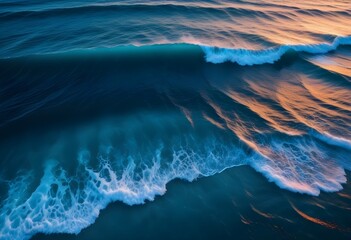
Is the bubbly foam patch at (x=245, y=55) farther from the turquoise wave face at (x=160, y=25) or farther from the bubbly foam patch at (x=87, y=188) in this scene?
the bubbly foam patch at (x=87, y=188)

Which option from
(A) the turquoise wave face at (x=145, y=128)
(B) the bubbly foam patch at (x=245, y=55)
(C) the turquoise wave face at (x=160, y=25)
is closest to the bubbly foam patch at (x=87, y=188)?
(A) the turquoise wave face at (x=145, y=128)

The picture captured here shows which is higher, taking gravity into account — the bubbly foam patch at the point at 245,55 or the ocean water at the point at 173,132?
the bubbly foam patch at the point at 245,55

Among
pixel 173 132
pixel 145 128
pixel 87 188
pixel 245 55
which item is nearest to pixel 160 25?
pixel 245 55

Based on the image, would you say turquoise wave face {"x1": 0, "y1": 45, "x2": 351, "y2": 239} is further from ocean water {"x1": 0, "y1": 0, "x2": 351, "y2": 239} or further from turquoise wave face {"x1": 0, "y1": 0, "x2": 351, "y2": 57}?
turquoise wave face {"x1": 0, "y1": 0, "x2": 351, "y2": 57}

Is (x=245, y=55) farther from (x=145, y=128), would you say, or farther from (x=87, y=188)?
(x=87, y=188)

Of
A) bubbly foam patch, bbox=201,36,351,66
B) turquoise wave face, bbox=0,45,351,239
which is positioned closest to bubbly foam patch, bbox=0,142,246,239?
turquoise wave face, bbox=0,45,351,239

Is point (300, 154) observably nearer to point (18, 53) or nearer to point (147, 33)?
point (147, 33)

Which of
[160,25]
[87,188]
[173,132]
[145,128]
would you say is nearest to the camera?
[87,188]

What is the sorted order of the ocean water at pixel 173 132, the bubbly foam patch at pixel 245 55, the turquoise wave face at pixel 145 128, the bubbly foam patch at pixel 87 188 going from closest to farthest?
the bubbly foam patch at pixel 87 188 → the ocean water at pixel 173 132 → the turquoise wave face at pixel 145 128 → the bubbly foam patch at pixel 245 55
